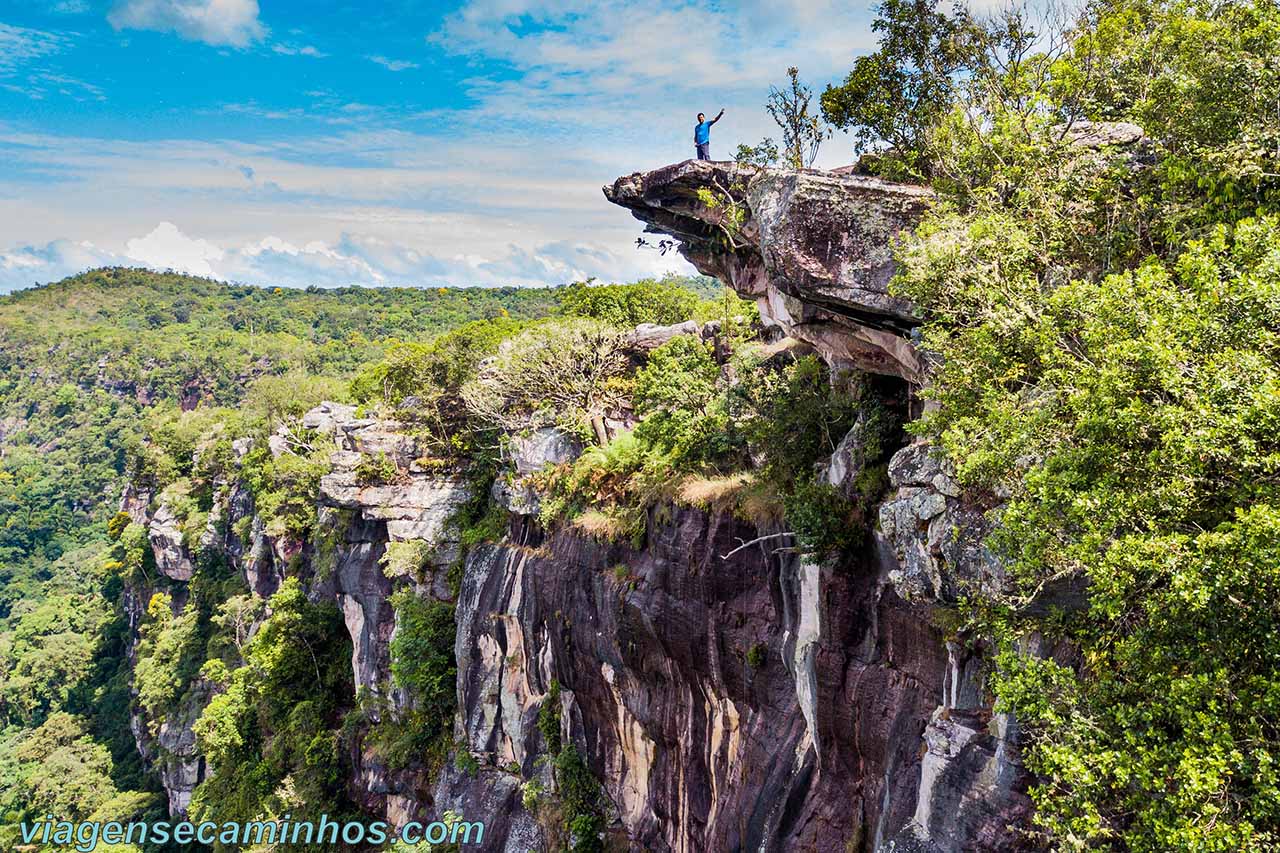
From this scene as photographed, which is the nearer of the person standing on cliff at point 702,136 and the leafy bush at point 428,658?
the person standing on cliff at point 702,136

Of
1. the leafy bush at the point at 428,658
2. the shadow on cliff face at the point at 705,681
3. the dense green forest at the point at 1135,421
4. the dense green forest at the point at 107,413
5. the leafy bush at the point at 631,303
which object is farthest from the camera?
the dense green forest at the point at 107,413

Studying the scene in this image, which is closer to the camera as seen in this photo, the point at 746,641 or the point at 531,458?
the point at 746,641

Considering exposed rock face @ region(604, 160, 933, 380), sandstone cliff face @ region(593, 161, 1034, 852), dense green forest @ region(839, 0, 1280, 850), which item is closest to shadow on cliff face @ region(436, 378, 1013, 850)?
sandstone cliff face @ region(593, 161, 1034, 852)

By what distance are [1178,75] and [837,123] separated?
8.34m

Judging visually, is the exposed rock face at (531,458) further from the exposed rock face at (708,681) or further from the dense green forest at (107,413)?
the dense green forest at (107,413)

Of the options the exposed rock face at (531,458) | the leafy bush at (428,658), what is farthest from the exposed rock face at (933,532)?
the leafy bush at (428,658)

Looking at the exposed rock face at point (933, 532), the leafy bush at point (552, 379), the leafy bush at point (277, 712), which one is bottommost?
the leafy bush at point (277, 712)

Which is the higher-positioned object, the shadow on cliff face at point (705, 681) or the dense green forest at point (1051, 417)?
the dense green forest at point (1051, 417)

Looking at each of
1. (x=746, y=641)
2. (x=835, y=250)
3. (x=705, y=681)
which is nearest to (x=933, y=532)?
(x=835, y=250)

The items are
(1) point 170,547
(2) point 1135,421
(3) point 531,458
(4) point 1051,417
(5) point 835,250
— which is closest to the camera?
(2) point 1135,421

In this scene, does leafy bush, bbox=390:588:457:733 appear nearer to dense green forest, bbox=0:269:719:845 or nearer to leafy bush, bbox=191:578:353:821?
leafy bush, bbox=191:578:353:821

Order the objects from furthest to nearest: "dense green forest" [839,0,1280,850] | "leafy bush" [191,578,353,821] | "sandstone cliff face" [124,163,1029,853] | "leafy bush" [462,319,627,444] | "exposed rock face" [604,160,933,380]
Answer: "leafy bush" [191,578,353,821] → "leafy bush" [462,319,627,444] → "exposed rock face" [604,160,933,380] → "sandstone cliff face" [124,163,1029,853] → "dense green forest" [839,0,1280,850]

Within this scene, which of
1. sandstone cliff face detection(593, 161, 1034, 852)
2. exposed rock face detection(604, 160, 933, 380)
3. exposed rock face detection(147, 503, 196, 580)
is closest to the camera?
sandstone cliff face detection(593, 161, 1034, 852)

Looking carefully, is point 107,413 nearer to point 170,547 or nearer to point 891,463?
point 170,547
